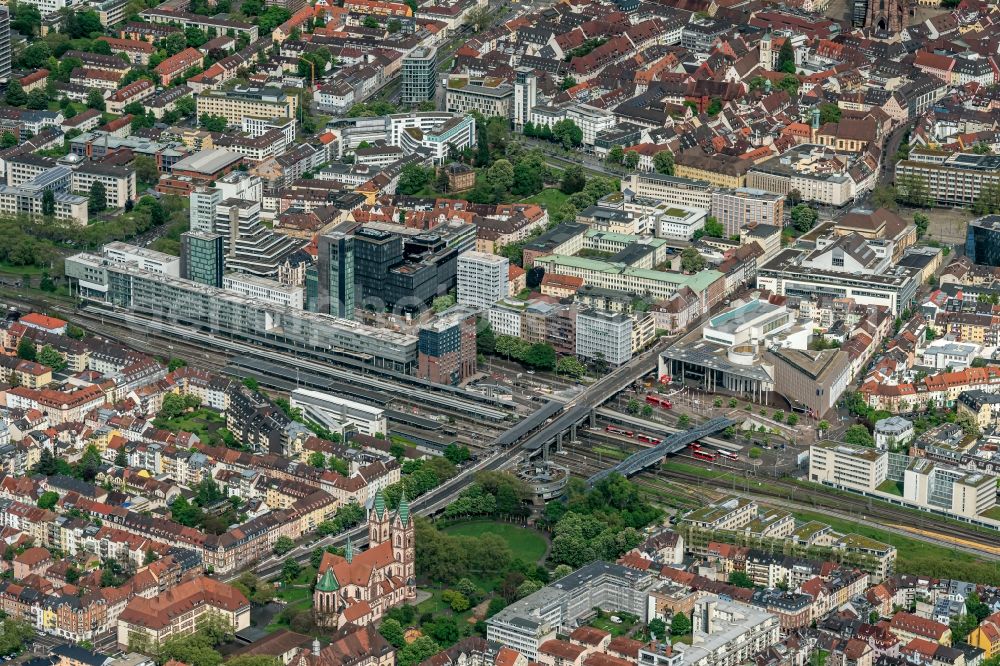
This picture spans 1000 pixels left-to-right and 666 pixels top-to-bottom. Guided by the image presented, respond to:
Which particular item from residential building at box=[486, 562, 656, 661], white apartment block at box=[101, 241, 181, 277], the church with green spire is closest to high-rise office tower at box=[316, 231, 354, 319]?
white apartment block at box=[101, 241, 181, 277]

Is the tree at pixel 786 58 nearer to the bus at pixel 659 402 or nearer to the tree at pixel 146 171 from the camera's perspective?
the tree at pixel 146 171

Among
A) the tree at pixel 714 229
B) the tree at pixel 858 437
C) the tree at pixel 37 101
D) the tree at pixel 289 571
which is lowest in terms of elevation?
the tree at pixel 37 101

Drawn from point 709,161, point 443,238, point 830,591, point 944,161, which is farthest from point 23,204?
point 830,591

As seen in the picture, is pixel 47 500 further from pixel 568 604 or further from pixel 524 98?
pixel 524 98

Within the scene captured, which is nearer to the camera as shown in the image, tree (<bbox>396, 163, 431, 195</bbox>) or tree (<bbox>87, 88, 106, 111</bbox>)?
tree (<bbox>396, 163, 431, 195</bbox>)

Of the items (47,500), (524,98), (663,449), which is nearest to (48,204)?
(524,98)

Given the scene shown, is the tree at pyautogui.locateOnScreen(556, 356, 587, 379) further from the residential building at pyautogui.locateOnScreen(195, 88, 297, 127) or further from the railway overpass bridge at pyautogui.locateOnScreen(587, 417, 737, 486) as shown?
the residential building at pyautogui.locateOnScreen(195, 88, 297, 127)

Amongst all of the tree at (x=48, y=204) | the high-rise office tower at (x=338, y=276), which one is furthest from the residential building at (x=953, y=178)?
the tree at (x=48, y=204)
